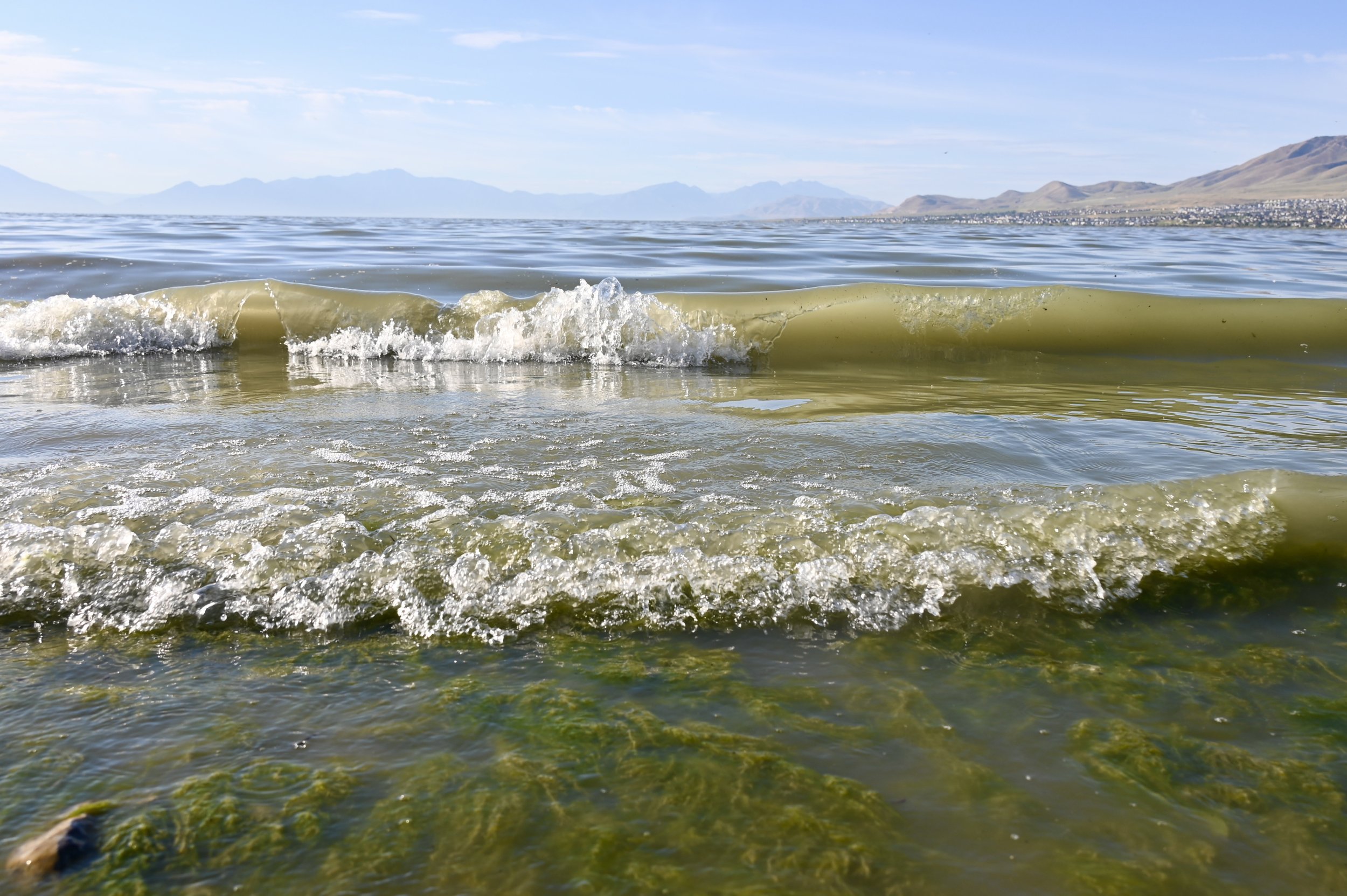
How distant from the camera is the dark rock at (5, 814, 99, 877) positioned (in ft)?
5.85

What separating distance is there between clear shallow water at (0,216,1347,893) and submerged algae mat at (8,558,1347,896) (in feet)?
0.03

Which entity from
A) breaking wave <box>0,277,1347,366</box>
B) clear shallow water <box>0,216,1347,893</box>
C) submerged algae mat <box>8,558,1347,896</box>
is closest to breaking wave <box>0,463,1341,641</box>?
clear shallow water <box>0,216,1347,893</box>

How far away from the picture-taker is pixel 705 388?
6.88 meters

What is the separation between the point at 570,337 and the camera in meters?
8.55

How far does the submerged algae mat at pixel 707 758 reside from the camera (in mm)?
1807

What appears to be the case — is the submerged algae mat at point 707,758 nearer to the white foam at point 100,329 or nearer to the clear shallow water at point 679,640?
the clear shallow water at point 679,640

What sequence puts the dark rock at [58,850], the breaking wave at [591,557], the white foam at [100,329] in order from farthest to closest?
the white foam at [100,329] < the breaking wave at [591,557] < the dark rock at [58,850]

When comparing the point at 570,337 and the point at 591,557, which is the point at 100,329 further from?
the point at 591,557

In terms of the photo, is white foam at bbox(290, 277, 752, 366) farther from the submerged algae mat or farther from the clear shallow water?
the submerged algae mat

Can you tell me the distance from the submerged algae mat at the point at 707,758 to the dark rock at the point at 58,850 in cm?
4

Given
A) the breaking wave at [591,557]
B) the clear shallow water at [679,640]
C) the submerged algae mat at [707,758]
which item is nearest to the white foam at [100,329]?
the clear shallow water at [679,640]

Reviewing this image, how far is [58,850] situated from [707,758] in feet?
4.70

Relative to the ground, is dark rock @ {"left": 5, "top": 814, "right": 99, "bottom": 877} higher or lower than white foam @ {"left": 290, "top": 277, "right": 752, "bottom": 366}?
lower

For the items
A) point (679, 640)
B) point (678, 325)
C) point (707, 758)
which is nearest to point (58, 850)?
point (707, 758)
